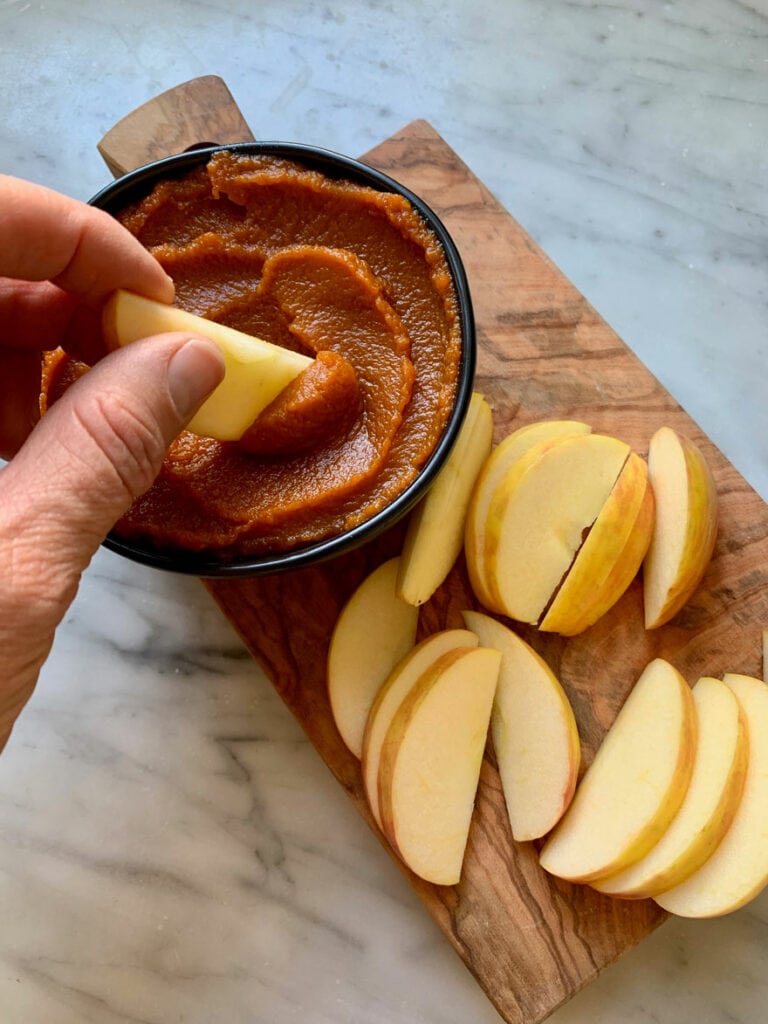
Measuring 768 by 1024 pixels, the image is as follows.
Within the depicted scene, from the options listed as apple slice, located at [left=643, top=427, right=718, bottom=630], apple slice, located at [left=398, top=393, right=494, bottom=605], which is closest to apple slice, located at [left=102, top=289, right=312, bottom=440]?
apple slice, located at [left=398, top=393, right=494, bottom=605]

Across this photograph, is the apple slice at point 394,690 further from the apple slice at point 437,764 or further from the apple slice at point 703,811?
the apple slice at point 703,811

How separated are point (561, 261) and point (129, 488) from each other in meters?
1.41

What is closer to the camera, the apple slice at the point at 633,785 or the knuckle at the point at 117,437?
the knuckle at the point at 117,437

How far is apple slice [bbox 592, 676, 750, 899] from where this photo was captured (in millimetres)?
1776

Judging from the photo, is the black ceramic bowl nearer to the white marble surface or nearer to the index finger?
the index finger

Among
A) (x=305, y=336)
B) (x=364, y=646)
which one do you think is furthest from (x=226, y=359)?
(x=364, y=646)

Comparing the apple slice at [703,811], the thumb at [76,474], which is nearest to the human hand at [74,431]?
the thumb at [76,474]

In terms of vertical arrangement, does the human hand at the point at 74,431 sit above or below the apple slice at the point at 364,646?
above

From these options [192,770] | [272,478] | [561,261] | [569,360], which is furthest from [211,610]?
[561,261]

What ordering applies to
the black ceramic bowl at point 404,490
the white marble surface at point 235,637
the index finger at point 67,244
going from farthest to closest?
the white marble surface at point 235,637 → the black ceramic bowl at point 404,490 → the index finger at point 67,244

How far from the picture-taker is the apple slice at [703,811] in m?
1.78

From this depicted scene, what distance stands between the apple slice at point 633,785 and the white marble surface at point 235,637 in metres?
0.37

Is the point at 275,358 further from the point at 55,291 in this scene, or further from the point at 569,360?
the point at 569,360

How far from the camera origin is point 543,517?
6.36 ft
